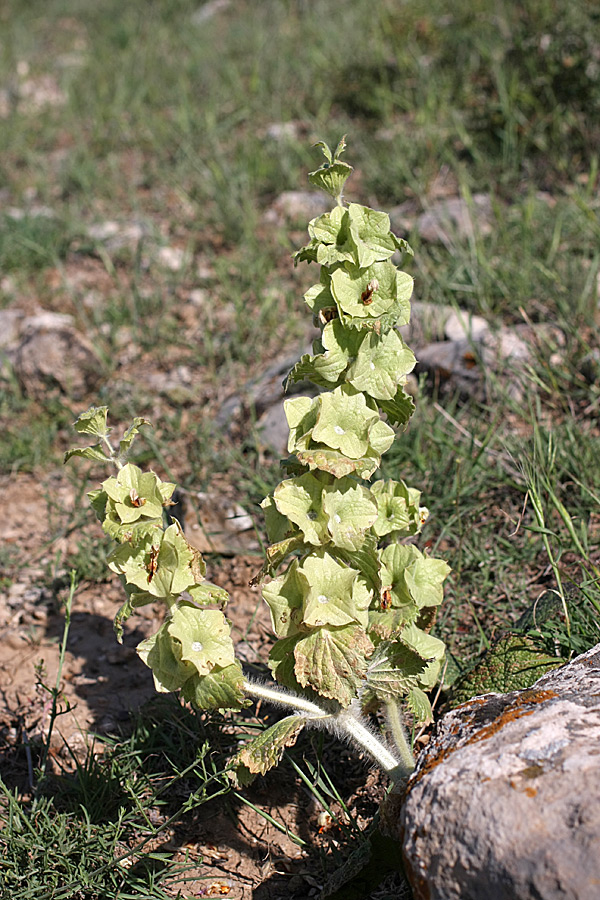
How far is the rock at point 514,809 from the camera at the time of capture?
124 centimetres

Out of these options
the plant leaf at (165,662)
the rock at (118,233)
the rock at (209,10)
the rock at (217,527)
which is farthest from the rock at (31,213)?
the plant leaf at (165,662)

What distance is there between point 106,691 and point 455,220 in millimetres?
2864

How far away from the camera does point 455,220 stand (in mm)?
4152

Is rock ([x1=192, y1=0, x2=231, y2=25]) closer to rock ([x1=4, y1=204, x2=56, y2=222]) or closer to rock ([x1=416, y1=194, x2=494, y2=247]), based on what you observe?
rock ([x1=4, y1=204, x2=56, y2=222])

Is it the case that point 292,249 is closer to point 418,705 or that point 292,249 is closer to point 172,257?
point 172,257

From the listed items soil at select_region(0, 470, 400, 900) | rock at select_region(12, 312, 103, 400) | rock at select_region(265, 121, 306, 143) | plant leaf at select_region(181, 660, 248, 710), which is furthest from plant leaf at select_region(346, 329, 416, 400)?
rock at select_region(265, 121, 306, 143)

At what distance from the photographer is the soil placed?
6.58ft

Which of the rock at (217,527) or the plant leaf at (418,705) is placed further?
the rock at (217,527)

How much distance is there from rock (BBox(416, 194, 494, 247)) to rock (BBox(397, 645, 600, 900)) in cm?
280

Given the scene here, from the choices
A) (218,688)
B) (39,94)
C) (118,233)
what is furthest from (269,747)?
(39,94)

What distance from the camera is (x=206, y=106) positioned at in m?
5.64

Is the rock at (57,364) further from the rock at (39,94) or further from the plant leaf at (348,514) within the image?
the rock at (39,94)

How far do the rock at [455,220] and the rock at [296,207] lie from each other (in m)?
0.64

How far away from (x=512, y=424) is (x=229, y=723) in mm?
1678
